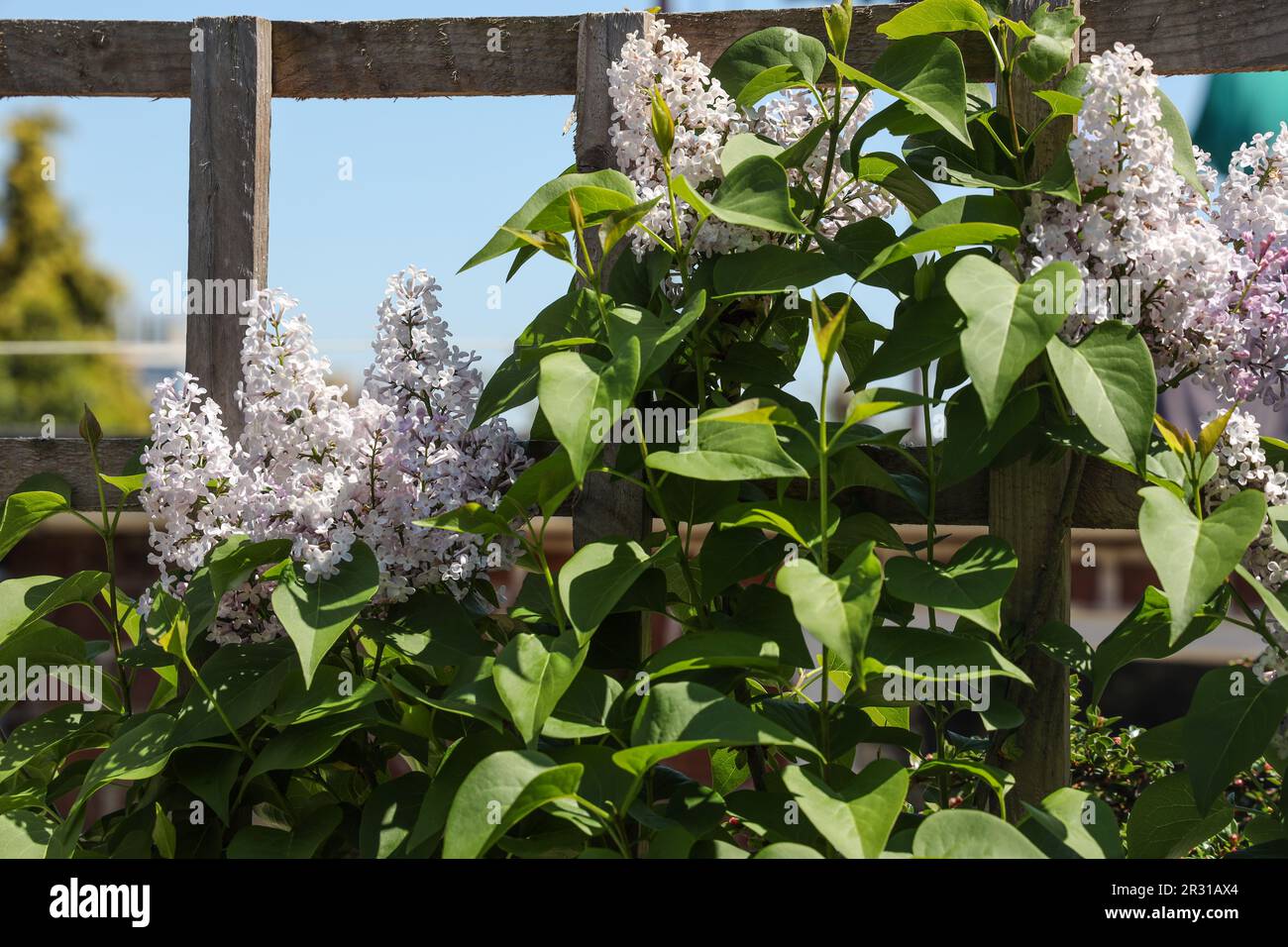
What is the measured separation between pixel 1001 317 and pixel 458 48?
1.16m

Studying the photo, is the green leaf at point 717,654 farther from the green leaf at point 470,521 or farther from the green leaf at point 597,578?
the green leaf at point 470,521

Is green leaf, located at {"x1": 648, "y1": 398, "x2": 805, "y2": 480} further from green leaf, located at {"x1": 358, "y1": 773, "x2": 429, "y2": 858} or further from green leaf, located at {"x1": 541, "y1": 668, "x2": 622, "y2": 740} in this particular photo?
green leaf, located at {"x1": 358, "y1": 773, "x2": 429, "y2": 858}

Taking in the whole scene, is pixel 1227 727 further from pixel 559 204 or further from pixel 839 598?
pixel 559 204

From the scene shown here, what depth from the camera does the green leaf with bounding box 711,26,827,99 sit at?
1594mm

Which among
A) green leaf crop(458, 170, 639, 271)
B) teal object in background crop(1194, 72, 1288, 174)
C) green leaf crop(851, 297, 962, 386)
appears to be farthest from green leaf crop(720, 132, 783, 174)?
teal object in background crop(1194, 72, 1288, 174)

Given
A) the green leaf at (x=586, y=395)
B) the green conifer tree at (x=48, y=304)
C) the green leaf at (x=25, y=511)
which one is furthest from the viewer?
the green conifer tree at (x=48, y=304)

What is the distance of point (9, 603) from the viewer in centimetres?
171

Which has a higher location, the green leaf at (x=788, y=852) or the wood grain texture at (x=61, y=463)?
the wood grain texture at (x=61, y=463)

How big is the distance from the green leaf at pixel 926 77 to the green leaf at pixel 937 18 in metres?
0.04

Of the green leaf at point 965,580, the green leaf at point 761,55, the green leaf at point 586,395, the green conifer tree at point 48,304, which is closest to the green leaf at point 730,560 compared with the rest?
the green leaf at point 965,580

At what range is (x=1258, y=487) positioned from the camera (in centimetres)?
153

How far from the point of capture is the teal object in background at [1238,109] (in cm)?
375

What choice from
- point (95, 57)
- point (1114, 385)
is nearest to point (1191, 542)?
point (1114, 385)
